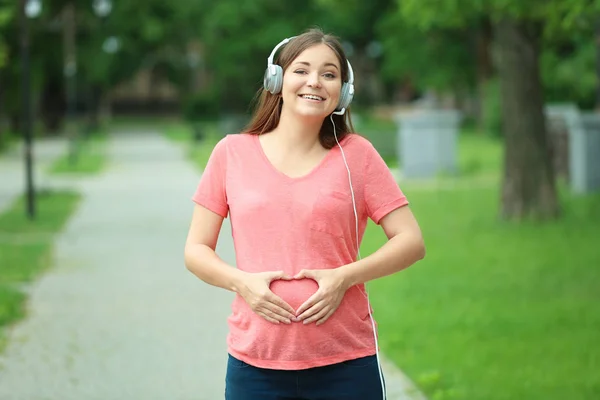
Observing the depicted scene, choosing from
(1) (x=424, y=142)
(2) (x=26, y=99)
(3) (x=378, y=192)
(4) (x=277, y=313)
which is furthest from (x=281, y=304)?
(1) (x=424, y=142)

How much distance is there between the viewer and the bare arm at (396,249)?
3379mm

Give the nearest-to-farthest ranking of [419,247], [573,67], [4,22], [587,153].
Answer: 1. [419,247]
2. [4,22]
3. [587,153]
4. [573,67]

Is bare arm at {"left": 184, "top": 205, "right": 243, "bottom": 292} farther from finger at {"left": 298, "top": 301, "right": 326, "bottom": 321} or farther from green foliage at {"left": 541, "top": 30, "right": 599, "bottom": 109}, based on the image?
green foliage at {"left": 541, "top": 30, "right": 599, "bottom": 109}

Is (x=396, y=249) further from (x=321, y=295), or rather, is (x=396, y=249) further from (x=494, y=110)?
(x=494, y=110)

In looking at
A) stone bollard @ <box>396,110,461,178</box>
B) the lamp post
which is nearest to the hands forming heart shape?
the lamp post

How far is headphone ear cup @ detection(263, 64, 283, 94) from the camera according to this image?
3443mm

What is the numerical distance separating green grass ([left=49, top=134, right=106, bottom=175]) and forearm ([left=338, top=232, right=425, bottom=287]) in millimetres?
26111

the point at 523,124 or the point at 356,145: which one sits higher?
the point at 356,145

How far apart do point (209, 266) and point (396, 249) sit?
497mm

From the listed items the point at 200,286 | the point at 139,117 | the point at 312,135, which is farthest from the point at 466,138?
the point at 139,117

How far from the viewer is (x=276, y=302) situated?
3250 mm

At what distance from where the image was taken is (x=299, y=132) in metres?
3.46

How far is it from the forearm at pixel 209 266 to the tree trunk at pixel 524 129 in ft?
41.6

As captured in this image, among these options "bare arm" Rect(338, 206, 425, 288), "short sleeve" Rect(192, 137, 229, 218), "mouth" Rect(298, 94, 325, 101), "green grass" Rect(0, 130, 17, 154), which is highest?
"mouth" Rect(298, 94, 325, 101)
